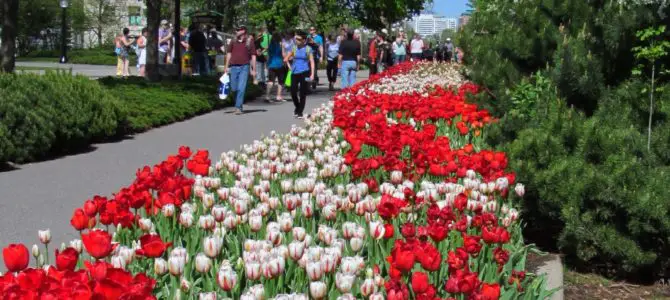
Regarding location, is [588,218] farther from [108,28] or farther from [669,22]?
[108,28]

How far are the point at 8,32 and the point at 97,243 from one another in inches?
564

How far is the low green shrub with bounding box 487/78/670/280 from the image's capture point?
513cm

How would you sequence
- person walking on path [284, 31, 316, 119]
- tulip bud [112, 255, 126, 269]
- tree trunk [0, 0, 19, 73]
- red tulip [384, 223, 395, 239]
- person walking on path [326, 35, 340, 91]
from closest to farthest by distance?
tulip bud [112, 255, 126, 269] < red tulip [384, 223, 395, 239] < tree trunk [0, 0, 19, 73] < person walking on path [284, 31, 316, 119] < person walking on path [326, 35, 340, 91]


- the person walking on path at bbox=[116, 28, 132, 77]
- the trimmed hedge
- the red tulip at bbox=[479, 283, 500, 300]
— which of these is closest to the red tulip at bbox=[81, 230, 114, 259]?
the red tulip at bbox=[479, 283, 500, 300]

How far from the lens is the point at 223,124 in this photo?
1548cm

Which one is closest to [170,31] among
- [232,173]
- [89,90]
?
[89,90]

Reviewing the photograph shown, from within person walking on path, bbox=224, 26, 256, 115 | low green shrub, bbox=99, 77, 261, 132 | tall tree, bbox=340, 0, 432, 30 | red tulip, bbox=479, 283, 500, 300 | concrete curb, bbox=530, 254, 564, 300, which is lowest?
concrete curb, bbox=530, 254, 564, 300

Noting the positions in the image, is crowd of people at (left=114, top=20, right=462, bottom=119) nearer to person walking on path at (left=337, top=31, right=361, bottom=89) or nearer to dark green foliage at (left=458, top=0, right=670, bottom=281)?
person walking on path at (left=337, top=31, right=361, bottom=89)

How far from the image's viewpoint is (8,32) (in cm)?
1633

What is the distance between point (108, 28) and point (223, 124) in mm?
61754

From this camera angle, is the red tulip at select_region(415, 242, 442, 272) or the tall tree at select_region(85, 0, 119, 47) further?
the tall tree at select_region(85, 0, 119, 47)

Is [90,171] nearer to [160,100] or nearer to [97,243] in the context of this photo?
[160,100]

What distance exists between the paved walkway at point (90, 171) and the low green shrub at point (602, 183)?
3213 millimetres

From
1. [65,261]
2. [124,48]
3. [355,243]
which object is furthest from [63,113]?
[124,48]
